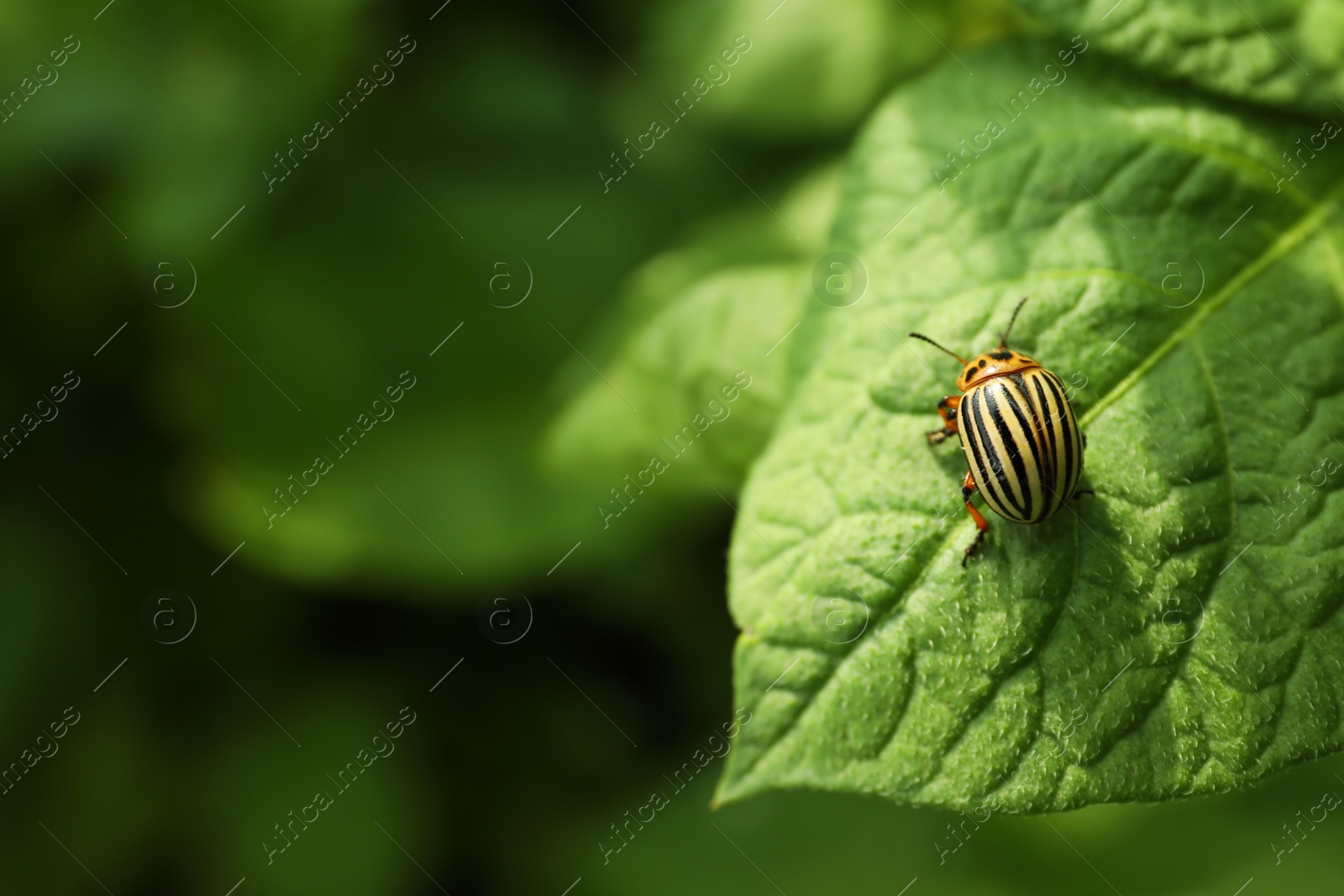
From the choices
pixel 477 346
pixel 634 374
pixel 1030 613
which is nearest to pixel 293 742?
pixel 477 346

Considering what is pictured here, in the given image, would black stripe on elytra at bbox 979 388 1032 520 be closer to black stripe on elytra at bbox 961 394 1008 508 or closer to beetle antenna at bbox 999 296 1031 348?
black stripe on elytra at bbox 961 394 1008 508

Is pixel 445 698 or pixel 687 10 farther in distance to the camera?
pixel 445 698

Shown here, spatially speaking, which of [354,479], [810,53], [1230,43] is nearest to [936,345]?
[1230,43]

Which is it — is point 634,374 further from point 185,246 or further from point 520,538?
point 185,246

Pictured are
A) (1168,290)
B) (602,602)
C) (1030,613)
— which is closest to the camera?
(1030,613)

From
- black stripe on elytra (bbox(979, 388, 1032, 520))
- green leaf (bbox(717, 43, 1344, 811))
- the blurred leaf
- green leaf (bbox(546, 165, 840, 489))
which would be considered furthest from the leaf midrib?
the blurred leaf
